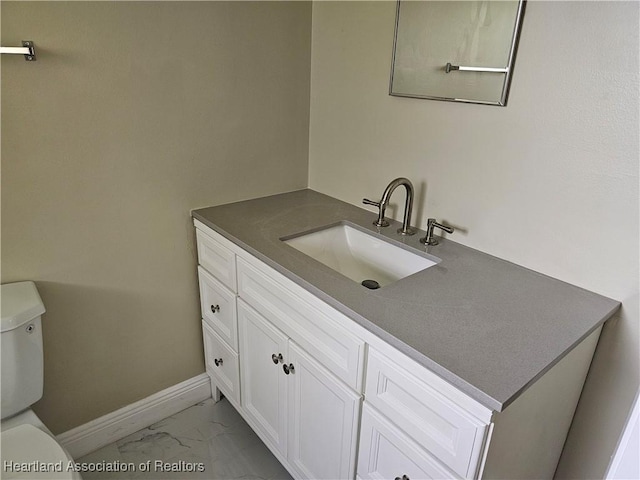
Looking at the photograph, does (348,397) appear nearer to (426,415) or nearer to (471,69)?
(426,415)

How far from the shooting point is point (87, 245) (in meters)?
1.47

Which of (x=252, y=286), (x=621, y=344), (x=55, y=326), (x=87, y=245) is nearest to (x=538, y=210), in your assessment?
(x=621, y=344)

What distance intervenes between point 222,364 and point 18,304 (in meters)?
0.77

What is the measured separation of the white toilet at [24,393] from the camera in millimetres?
1162

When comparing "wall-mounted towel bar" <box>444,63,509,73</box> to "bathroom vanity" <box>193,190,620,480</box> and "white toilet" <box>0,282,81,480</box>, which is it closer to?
"bathroom vanity" <box>193,190,620,480</box>

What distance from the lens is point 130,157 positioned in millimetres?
1463

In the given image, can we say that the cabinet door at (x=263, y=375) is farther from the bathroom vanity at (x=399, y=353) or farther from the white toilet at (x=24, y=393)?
the white toilet at (x=24, y=393)

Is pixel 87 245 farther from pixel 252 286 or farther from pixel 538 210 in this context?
pixel 538 210

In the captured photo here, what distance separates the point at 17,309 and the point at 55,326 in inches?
9.7

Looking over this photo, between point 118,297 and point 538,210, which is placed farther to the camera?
point 118,297

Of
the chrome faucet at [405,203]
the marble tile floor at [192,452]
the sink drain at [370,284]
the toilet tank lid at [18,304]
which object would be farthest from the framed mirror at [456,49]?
the marble tile floor at [192,452]

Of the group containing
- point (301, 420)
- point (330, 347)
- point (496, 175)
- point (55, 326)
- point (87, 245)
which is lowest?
point (301, 420)

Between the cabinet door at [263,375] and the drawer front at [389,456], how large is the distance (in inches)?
13.6

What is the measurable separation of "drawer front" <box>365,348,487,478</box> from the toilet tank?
1.00m
